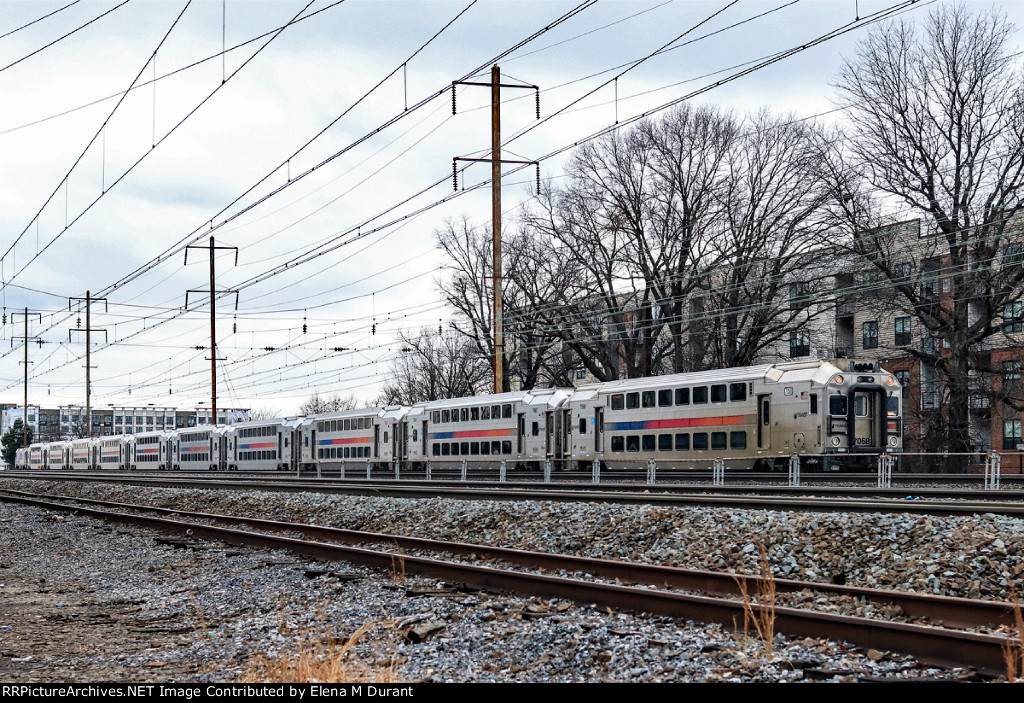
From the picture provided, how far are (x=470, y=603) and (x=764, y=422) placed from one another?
21829 mm

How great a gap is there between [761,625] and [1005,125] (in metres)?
34.4

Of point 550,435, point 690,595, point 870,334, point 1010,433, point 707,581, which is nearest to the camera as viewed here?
point 690,595

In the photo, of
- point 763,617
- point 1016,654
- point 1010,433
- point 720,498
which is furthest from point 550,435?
point 1016,654

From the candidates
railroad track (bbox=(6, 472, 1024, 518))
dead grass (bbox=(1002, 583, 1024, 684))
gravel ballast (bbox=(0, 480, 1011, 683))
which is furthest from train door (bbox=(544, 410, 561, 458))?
dead grass (bbox=(1002, 583, 1024, 684))

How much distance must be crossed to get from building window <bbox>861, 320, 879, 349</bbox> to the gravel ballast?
159ft

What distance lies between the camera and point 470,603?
34.8 feet

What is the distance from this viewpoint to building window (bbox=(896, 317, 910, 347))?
59.5m

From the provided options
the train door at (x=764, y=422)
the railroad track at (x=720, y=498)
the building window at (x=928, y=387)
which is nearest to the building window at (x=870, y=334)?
the building window at (x=928, y=387)

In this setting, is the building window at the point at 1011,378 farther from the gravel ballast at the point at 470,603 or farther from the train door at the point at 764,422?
the gravel ballast at the point at 470,603

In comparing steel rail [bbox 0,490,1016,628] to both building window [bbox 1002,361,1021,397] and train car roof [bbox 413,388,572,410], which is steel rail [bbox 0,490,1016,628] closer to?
train car roof [bbox 413,388,572,410]

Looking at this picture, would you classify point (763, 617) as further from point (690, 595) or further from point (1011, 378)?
point (1011, 378)

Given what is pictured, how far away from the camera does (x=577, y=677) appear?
7.43 meters

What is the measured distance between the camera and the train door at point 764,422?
30.8 metres

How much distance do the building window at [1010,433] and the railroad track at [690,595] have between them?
44451 mm
